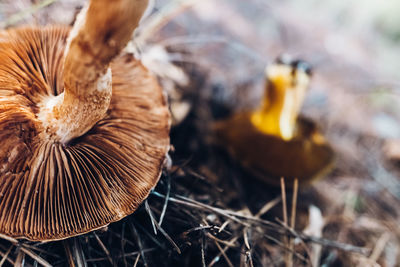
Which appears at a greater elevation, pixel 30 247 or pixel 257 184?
pixel 30 247

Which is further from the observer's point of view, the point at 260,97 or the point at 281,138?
the point at 260,97

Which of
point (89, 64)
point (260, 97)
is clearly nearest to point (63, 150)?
point (89, 64)

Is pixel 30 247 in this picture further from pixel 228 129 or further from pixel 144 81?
pixel 228 129

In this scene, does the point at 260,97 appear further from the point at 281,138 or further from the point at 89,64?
the point at 89,64

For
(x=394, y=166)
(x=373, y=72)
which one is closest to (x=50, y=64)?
(x=394, y=166)

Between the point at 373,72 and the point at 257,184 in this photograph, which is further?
the point at 373,72

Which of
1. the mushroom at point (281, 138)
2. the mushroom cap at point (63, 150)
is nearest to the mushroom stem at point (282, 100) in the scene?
the mushroom at point (281, 138)
